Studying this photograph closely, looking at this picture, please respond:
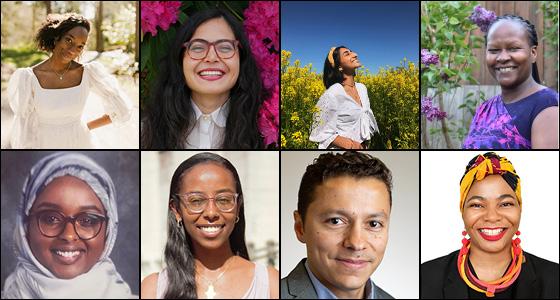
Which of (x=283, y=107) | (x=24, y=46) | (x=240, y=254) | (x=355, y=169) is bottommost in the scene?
(x=240, y=254)

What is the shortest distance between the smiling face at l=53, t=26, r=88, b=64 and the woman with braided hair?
6.03 ft

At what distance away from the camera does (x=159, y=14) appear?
166 inches

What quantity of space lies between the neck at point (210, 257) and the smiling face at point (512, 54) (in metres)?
1.49

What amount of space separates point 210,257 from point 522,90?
162 cm

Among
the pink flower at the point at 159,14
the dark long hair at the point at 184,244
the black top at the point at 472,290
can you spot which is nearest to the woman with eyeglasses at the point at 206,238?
the dark long hair at the point at 184,244

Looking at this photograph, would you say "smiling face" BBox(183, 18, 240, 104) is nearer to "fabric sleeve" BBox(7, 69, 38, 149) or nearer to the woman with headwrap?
"fabric sleeve" BBox(7, 69, 38, 149)

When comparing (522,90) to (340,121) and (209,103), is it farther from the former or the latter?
(209,103)

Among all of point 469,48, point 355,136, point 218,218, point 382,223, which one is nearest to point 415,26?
point 469,48

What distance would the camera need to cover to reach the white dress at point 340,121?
4.23 meters

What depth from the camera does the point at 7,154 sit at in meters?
4.20

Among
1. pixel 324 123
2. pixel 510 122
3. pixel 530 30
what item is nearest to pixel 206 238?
pixel 324 123

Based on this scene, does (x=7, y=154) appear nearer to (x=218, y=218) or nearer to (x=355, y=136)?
(x=218, y=218)

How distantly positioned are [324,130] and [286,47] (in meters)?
0.42

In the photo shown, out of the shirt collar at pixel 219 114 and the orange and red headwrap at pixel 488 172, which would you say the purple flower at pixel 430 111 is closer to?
the orange and red headwrap at pixel 488 172
